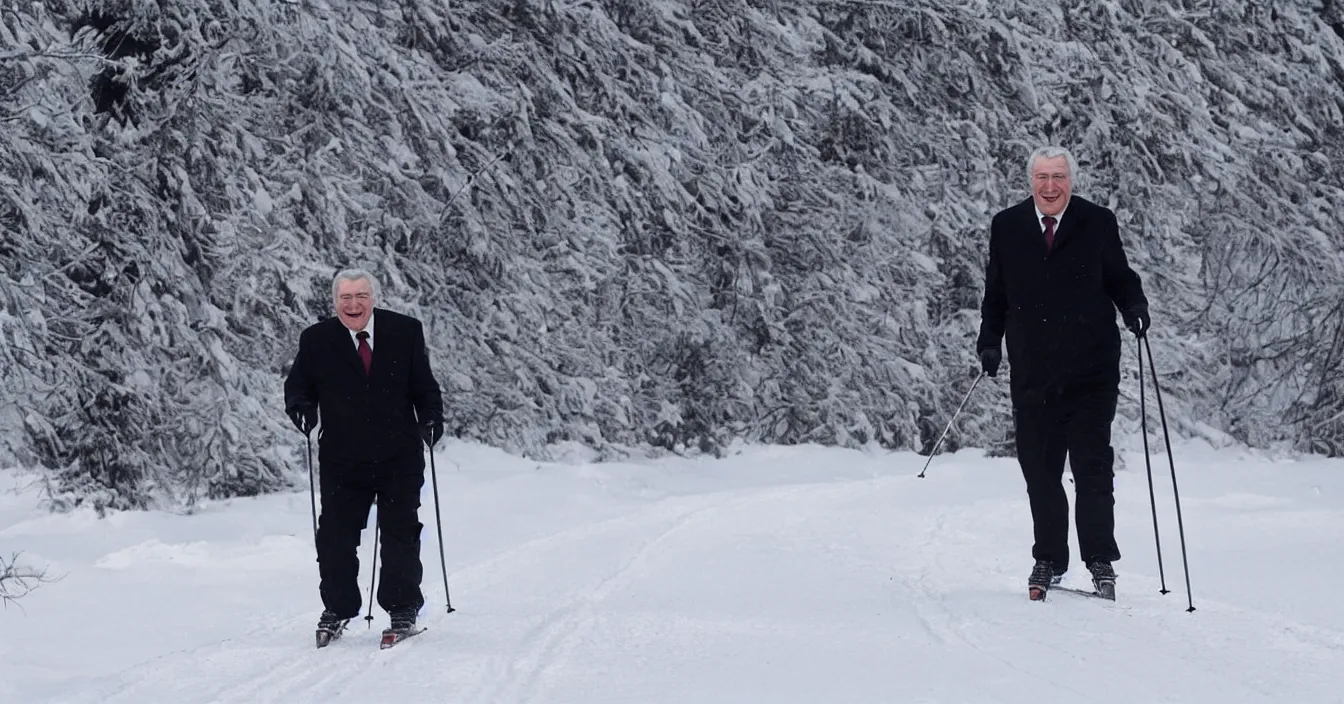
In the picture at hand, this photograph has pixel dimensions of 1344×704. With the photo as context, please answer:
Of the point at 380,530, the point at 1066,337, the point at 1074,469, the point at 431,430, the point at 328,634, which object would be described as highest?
the point at 1066,337

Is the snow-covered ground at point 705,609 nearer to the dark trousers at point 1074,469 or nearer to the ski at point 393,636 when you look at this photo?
the ski at point 393,636

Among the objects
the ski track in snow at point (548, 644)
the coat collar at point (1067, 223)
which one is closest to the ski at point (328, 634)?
the ski track in snow at point (548, 644)

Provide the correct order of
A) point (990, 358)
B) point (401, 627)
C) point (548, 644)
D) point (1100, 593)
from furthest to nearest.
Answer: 1. point (990, 358)
2. point (1100, 593)
3. point (401, 627)
4. point (548, 644)

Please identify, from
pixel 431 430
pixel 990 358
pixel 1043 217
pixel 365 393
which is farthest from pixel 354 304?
pixel 1043 217

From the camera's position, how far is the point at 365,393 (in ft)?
23.0

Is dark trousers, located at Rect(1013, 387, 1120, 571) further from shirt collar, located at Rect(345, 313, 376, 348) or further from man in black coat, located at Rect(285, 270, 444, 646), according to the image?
shirt collar, located at Rect(345, 313, 376, 348)

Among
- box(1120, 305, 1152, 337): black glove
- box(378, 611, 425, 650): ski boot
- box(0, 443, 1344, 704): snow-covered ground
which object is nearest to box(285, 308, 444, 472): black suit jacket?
box(378, 611, 425, 650): ski boot

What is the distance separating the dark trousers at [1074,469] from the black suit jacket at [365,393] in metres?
2.83

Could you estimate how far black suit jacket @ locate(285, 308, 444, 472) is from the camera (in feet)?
22.9

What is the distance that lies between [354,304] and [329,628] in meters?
1.43

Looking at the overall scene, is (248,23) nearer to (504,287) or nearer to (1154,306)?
(504,287)

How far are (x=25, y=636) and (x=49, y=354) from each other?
5.63m

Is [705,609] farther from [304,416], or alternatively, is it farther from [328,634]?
[304,416]

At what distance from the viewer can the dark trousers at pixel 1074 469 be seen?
7.17 m
